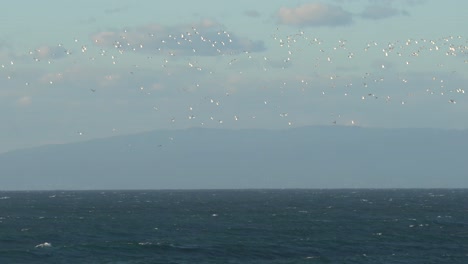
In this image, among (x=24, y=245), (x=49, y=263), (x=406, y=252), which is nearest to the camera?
(x=49, y=263)

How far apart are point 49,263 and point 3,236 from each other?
31.0m

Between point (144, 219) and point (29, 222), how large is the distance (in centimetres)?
1906

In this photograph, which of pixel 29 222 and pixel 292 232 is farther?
pixel 29 222

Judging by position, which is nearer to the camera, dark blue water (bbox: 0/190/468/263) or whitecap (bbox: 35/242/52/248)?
dark blue water (bbox: 0/190/468/263)

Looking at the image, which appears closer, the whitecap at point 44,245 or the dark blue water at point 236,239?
the dark blue water at point 236,239

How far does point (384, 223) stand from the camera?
158m

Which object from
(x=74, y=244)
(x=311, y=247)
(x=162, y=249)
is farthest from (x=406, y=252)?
(x=74, y=244)

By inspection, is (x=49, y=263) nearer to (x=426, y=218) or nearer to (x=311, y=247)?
(x=311, y=247)

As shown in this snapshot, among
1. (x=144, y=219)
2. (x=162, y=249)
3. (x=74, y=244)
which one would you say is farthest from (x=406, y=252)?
(x=144, y=219)

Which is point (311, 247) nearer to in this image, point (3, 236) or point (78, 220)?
point (3, 236)

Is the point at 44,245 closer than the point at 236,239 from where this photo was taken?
Yes

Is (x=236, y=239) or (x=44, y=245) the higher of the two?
(x=236, y=239)

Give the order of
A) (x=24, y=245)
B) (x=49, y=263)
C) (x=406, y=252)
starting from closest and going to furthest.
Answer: (x=49, y=263), (x=406, y=252), (x=24, y=245)

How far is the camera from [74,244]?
12088 cm
